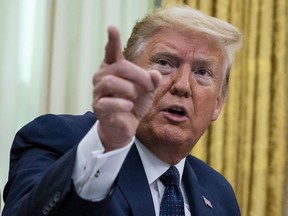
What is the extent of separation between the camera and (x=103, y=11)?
2.80m

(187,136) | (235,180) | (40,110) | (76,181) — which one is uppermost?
(76,181)

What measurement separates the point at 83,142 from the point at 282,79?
1999 mm

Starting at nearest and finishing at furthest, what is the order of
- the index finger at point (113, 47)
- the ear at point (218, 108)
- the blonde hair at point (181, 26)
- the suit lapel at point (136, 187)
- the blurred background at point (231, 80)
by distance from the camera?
the index finger at point (113, 47), the suit lapel at point (136, 187), the blonde hair at point (181, 26), the ear at point (218, 108), the blurred background at point (231, 80)

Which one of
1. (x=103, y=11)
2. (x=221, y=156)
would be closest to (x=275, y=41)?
(x=221, y=156)

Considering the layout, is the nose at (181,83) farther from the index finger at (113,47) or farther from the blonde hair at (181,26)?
the index finger at (113,47)

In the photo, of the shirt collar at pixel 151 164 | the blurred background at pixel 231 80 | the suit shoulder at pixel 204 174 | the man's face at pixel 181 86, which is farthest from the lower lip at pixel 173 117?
the blurred background at pixel 231 80

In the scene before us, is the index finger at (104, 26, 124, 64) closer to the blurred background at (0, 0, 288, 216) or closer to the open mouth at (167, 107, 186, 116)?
the open mouth at (167, 107, 186, 116)

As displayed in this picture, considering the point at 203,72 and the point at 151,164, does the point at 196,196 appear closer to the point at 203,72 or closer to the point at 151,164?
the point at 151,164

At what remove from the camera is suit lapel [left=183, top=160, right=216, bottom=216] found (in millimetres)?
1616

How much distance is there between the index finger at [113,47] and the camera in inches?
35.0

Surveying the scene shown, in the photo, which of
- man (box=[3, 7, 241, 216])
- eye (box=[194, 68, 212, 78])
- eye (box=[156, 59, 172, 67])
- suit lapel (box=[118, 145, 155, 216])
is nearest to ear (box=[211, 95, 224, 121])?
man (box=[3, 7, 241, 216])

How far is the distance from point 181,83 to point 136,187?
35 centimetres

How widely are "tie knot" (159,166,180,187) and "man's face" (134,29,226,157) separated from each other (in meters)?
0.08

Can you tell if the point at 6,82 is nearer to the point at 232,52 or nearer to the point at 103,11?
the point at 103,11
